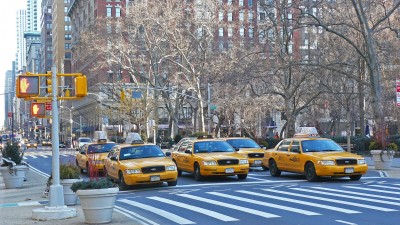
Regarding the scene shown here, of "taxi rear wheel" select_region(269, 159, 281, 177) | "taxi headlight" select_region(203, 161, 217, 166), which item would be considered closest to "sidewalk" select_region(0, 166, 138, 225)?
"taxi headlight" select_region(203, 161, 217, 166)

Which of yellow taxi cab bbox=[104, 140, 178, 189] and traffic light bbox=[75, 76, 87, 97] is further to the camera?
yellow taxi cab bbox=[104, 140, 178, 189]

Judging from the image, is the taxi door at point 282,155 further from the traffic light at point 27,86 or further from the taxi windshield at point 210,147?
the traffic light at point 27,86

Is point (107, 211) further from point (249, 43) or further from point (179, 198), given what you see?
point (249, 43)

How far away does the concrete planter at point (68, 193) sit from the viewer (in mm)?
14711

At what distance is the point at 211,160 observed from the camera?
21.4 m

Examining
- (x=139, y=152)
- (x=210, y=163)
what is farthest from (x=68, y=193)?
(x=210, y=163)

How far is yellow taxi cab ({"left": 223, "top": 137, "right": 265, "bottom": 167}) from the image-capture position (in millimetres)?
26641

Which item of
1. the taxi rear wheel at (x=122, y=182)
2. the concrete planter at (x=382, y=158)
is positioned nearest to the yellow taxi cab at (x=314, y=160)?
the concrete planter at (x=382, y=158)

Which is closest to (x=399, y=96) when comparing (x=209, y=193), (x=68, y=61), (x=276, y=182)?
(x=276, y=182)

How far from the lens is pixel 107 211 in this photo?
38.3 ft

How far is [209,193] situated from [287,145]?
20.5 feet

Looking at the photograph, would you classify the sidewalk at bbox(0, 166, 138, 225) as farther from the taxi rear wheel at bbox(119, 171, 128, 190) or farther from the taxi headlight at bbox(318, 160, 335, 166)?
the taxi headlight at bbox(318, 160, 335, 166)

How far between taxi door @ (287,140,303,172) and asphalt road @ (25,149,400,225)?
52 cm

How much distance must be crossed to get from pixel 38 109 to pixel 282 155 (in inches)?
451
